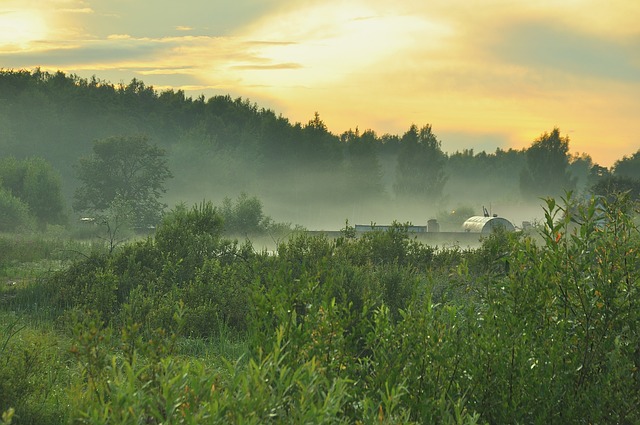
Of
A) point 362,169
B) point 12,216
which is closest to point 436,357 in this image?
point 12,216

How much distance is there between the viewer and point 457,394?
6273mm

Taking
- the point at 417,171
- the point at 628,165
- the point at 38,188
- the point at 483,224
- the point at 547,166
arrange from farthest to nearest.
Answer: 1. the point at 628,165
2. the point at 417,171
3. the point at 547,166
4. the point at 38,188
5. the point at 483,224

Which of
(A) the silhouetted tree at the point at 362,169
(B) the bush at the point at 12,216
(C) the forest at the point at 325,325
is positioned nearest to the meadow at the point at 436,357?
(C) the forest at the point at 325,325

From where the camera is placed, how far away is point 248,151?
357 ft

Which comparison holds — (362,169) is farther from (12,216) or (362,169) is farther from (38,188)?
(12,216)

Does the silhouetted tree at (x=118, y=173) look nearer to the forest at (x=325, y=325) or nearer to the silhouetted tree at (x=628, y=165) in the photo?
the forest at (x=325, y=325)

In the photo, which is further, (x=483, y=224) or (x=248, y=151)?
(x=248, y=151)

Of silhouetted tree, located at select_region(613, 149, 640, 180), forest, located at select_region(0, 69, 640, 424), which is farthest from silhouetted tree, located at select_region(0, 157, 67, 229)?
silhouetted tree, located at select_region(613, 149, 640, 180)

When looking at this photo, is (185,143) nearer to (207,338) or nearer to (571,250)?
(207,338)

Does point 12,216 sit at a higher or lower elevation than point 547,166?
lower

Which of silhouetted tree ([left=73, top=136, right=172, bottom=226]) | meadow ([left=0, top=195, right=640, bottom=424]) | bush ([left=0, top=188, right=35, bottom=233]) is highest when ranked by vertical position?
meadow ([left=0, top=195, right=640, bottom=424])

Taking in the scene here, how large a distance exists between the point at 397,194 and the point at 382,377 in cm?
10227

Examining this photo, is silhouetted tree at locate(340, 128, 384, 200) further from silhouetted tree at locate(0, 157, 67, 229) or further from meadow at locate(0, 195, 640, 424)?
meadow at locate(0, 195, 640, 424)

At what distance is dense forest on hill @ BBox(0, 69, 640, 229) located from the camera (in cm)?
9438
